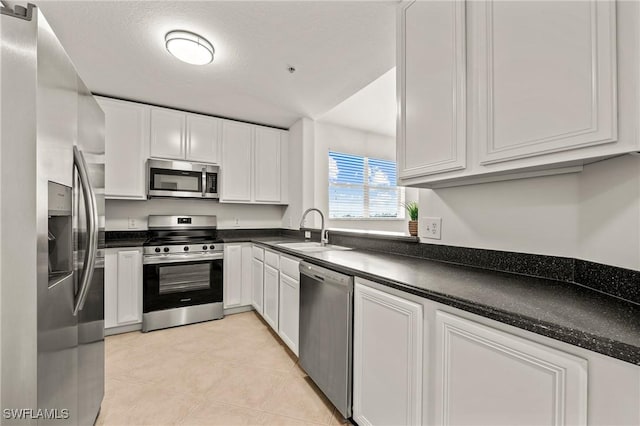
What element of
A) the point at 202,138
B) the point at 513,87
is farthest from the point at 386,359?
the point at 202,138

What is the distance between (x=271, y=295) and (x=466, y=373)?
79.6 inches

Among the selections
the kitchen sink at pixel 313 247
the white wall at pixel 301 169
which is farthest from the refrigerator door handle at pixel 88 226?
the white wall at pixel 301 169

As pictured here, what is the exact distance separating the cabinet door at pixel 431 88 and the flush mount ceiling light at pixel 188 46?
1.40 metres

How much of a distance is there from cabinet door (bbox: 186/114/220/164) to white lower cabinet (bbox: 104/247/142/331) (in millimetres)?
1256

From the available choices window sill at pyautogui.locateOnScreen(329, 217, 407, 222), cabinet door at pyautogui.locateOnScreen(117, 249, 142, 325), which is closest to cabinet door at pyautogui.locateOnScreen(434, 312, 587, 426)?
cabinet door at pyautogui.locateOnScreen(117, 249, 142, 325)

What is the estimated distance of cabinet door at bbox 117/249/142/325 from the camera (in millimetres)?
2691

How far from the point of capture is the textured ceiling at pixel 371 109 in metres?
2.77

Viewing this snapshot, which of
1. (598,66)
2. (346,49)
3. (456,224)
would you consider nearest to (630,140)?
(598,66)

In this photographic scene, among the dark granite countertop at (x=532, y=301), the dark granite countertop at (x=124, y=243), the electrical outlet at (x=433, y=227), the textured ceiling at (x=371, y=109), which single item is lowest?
the dark granite countertop at (x=124, y=243)

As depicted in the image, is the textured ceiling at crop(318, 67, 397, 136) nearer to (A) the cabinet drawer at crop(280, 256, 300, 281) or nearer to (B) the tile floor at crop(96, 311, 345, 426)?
(A) the cabinet drawer at crop(280, 256, 300, 281)

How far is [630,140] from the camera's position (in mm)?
774

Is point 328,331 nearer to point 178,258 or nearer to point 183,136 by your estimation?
point 178,258

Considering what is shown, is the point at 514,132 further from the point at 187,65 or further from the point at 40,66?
the point at 187,65

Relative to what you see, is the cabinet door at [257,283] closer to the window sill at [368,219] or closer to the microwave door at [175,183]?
the microwave door at [175,183]
